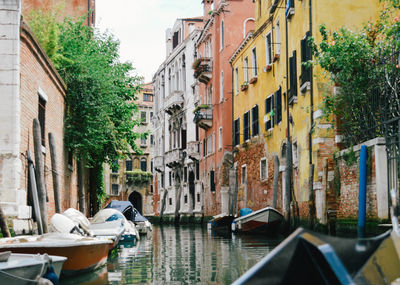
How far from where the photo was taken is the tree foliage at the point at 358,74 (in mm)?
11492

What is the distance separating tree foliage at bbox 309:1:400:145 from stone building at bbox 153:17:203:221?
1971cm

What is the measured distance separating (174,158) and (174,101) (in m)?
3.58

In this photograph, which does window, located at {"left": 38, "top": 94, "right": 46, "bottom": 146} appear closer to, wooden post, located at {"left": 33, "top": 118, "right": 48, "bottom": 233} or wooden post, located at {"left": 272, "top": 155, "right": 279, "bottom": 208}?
wooden post, located at {"left": 33, "top": 118, "right": 48, "bottom": 233}

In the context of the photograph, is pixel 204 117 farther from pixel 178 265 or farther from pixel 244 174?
pixel 178 265

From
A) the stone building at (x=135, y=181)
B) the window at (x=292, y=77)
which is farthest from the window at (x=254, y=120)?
the stone building at (x=135, y=181)

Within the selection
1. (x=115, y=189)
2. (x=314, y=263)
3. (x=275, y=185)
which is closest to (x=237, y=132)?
(x=275, y=185)

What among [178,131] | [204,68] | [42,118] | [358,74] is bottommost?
[42,118]

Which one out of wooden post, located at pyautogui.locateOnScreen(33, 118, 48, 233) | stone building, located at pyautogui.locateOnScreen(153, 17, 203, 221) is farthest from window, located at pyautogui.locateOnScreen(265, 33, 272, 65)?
stone building, located at pyautogui.locateOnScreen(153, 17, 203, 221)

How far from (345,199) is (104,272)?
5.96 meters

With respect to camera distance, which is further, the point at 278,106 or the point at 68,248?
the point at 278,106

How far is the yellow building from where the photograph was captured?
14.9 meters

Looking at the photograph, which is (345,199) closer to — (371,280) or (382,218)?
(382,218)

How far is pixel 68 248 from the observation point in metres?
7.36

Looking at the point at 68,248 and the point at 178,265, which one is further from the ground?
the point at 68,248
